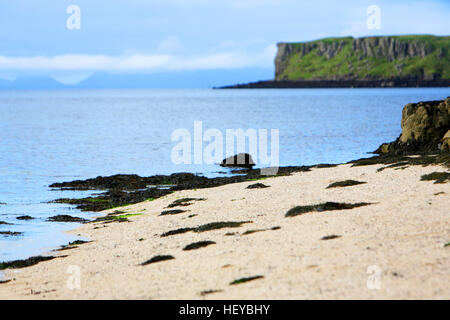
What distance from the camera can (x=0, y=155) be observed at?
258 feet

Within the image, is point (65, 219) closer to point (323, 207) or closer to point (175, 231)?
point (175, 231)

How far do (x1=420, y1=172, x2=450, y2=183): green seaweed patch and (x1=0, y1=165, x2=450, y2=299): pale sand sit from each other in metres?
0.59

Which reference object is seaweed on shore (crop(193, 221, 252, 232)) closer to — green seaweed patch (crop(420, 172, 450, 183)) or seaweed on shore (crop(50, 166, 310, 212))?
seaweed on shore (crop(50, 166, 310, 212))

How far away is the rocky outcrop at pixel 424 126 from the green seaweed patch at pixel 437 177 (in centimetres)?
1820

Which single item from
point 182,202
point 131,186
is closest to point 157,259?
point 182,202

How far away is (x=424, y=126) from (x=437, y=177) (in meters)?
21.8

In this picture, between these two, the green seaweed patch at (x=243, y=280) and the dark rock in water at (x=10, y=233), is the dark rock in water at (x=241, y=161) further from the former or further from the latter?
the green seaweed patch at (x=243, y=280)

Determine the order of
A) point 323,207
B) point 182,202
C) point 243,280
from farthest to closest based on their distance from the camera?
point 182,202
point 323,207
point 243,280

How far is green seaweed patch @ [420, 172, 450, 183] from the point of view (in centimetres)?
2964

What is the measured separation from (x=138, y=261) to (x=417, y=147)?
111 feet

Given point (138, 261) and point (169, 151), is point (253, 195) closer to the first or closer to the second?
point (138, 261)

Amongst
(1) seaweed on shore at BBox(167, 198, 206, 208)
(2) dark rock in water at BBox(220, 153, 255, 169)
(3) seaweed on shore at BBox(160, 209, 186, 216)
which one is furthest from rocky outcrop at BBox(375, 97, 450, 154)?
(3) seaweed on shore at BBox(160, 209, 186, 216)

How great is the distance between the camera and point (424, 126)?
5141 centimetres
